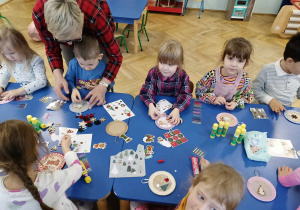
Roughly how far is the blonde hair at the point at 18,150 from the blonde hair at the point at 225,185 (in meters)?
0.74

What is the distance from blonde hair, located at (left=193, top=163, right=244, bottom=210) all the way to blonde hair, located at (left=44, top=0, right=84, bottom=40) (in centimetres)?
111

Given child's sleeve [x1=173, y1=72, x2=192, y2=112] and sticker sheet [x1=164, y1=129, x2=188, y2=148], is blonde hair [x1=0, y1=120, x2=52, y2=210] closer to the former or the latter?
sticker sheet [x1=164, y1=129, x2=188, y2=148]

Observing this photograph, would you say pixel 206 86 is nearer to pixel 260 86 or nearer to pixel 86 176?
pixel 260 86

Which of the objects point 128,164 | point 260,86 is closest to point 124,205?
point 128,164

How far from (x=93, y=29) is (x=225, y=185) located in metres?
1.36

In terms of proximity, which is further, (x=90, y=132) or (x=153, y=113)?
(x=153, y=113)

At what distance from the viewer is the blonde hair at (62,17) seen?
1224 mm

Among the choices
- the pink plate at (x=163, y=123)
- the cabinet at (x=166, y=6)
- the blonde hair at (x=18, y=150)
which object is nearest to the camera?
the blonde hair at (x=18, y=150)

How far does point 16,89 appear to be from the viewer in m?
1.65

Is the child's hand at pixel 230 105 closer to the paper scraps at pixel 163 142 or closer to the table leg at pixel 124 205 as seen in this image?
the paper scraps at pixel 163 142

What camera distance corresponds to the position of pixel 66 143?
1.29m

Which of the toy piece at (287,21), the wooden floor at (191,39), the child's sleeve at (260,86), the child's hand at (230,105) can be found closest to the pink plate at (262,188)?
the child's hand at (230,105)

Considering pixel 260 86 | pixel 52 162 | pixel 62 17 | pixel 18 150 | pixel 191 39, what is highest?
pixel 62 17

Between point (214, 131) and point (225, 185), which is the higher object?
point (225, 185)
